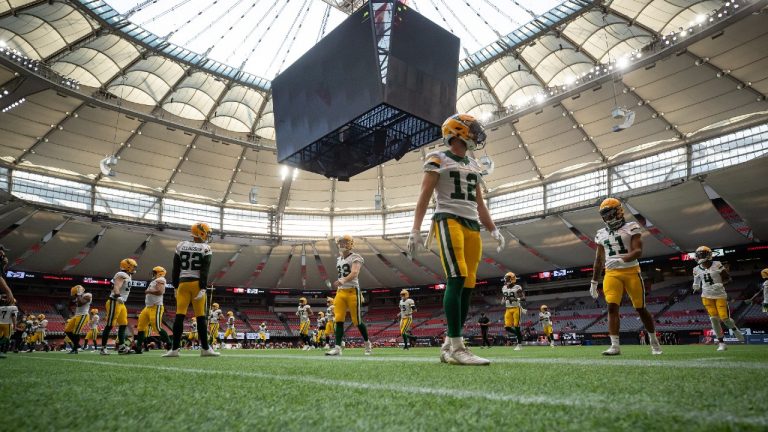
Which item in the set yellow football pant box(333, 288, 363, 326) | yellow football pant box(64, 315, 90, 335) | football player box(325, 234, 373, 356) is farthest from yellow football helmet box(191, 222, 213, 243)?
yellow football pant box(64, 315, 90, 335)

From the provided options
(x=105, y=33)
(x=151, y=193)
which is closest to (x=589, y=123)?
(x=105, y=33)

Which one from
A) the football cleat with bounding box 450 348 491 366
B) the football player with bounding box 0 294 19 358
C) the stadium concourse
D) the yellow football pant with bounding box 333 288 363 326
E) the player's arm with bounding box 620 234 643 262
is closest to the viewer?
the football cleat with bounding box 450 348 491 366

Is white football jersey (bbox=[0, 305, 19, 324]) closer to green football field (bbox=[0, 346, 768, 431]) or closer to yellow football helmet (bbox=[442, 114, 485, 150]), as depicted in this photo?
green football field (bbox=[0, 346, 768, 431])

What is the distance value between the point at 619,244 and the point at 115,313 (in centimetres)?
1000

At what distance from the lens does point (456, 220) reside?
4.12 meters

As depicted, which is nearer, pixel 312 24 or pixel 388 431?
pixel 388 431

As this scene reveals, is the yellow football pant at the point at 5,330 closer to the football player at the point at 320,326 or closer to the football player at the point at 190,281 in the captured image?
the football player at the point at 190,281

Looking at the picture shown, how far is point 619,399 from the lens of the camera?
1760 millimetres

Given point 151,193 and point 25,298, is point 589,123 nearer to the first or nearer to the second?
point 151,193

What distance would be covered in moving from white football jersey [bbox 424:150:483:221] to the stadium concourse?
47 millimetres

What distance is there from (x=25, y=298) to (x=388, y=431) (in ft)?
147

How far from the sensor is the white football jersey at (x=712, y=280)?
30.3ft

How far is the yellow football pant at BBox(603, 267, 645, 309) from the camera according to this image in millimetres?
6340

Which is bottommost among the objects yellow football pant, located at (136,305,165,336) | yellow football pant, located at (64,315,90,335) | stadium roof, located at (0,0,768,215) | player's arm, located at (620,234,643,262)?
yellow football pant, located at (64,315,90,335)
